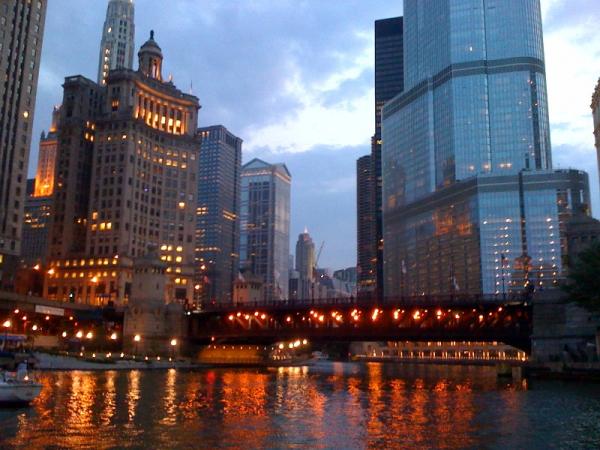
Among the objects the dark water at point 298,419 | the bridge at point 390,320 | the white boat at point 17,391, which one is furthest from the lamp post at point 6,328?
the white boat at point 17,391

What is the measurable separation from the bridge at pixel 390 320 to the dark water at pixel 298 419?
28.9 meters

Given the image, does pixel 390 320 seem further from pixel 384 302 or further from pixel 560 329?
pixel 560 329

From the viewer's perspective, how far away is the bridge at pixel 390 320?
104 metres

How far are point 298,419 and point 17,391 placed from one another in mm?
22486

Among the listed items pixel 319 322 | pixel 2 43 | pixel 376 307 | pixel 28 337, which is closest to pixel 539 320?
pixel 376 307

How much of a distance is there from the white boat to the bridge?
2632 inches

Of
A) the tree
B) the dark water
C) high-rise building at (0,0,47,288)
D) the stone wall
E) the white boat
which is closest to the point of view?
the dark water

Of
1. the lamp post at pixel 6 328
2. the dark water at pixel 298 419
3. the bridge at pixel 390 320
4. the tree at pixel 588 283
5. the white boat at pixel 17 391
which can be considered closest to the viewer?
the dark water at pixel 298 419

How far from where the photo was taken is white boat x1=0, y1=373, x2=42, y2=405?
52094 mm

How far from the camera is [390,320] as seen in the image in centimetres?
11256

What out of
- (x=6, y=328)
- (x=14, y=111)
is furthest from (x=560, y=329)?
(x=14, y=111)

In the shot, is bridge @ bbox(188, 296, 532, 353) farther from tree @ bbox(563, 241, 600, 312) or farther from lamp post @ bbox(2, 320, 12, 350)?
lamp post @ bbox(2, 320, 12, 350)

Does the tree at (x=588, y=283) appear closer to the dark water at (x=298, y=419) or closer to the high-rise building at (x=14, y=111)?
the dark water at (x=298, y=419)

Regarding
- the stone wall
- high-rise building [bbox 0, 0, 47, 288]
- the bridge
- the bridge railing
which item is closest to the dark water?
the stone wall
